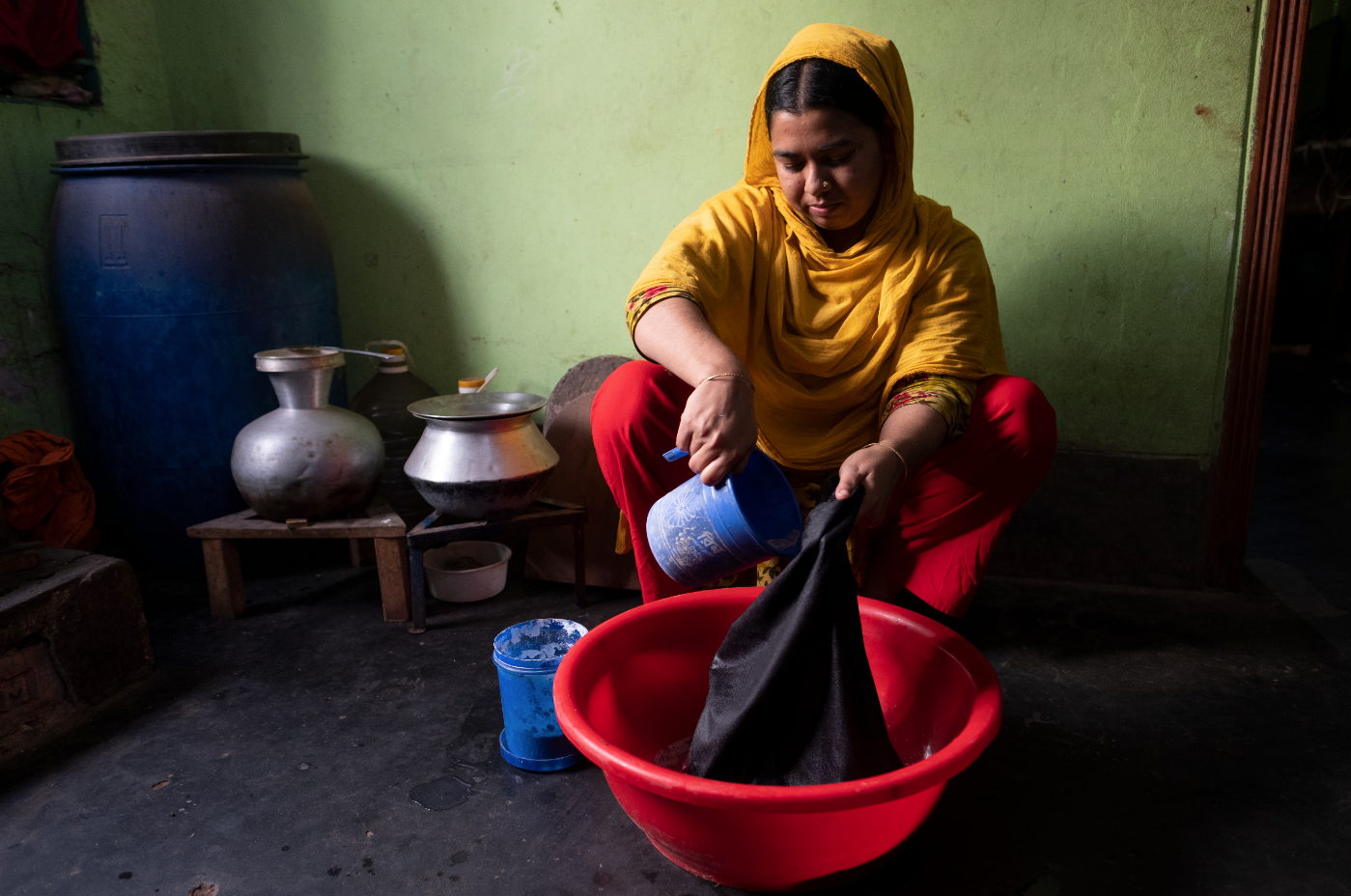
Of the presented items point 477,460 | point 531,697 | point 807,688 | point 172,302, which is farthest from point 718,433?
point 172,302

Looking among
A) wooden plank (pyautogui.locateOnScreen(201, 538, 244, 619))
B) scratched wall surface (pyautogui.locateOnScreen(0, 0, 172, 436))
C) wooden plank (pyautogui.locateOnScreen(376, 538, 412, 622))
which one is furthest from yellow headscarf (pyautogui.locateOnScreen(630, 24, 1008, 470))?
→ scratched wall surface (pyautogui.locateOnScreen(0, 0, 172, 436))

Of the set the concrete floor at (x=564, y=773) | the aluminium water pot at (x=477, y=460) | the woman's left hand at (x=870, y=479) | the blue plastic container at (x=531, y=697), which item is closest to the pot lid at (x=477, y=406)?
the aluminium water pot at (x=477, y=460)

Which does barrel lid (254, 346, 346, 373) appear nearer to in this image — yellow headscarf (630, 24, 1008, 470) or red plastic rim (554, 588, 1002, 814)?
yellow headscarf (630, 24, 1008, 470)

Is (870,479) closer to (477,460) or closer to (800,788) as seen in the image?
(800,788)

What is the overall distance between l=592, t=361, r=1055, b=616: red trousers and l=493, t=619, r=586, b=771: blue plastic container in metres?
0.26

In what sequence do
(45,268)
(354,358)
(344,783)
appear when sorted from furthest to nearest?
(354,358), (45,268), (344,783)

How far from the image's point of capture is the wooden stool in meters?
2.16

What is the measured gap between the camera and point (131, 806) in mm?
1468

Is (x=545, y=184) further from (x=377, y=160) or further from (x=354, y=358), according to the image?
(x=354, y=358)

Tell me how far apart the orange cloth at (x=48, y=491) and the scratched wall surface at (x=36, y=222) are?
143 mm

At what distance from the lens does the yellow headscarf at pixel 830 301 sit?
173 centimetres

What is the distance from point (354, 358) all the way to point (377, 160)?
63cm

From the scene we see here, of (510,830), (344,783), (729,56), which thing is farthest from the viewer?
(729,56)

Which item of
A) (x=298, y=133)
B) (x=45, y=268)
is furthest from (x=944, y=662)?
(x=45, y=268)
